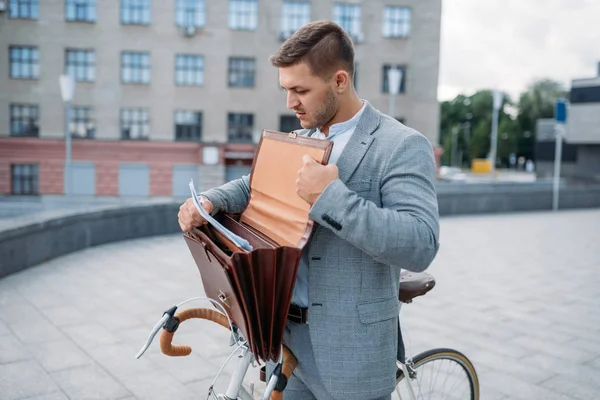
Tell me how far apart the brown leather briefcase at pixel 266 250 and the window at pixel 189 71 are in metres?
31.8

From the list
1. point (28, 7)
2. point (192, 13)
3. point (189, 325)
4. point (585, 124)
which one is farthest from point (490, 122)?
point (189, 325)

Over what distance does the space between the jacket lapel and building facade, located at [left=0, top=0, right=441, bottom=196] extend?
1190 inches

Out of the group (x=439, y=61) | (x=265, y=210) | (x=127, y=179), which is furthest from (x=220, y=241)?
(x=439, y=61)

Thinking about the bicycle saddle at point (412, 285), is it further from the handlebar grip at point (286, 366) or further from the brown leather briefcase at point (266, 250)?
the brown leather briefcase at point (266, 250)

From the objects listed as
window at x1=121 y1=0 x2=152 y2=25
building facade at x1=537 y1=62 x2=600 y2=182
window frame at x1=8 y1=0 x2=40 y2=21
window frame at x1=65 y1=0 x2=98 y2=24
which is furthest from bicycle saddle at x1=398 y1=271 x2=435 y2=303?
building facade at x1=537 y1=62 x2=600 y2=182

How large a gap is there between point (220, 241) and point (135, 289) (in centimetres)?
549

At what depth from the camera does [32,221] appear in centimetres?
783

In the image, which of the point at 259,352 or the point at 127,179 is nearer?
the point at 259,352

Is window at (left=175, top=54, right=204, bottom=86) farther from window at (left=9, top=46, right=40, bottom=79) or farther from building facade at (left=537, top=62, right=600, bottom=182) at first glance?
building facade at (left=537, top=62, right=600, bottom=182)

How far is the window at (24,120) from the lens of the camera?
32.2 m

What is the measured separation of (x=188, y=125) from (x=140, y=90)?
3.29 meters

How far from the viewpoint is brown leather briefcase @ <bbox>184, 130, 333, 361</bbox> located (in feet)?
5.70

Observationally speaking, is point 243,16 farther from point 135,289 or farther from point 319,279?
point 319,279

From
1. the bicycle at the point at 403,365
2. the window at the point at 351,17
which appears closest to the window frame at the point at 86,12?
the window at the point at 351,17
